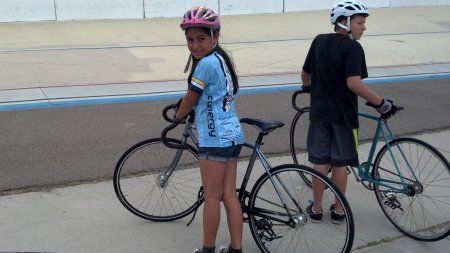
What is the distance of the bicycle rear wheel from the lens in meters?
4.34

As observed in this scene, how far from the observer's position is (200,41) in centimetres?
346

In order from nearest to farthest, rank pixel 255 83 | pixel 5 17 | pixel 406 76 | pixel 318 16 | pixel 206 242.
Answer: pixel 206 242
pixel 255 83
pixel 406 76
pixel 5 17
pixel 318 16

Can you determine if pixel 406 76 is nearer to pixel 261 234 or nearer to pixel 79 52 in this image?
pixel 79 52

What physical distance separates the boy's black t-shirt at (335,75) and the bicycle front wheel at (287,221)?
572 millimetres

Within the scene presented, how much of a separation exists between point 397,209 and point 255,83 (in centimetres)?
532

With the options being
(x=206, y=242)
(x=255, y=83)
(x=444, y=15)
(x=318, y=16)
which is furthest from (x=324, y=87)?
(x=444, y=15)

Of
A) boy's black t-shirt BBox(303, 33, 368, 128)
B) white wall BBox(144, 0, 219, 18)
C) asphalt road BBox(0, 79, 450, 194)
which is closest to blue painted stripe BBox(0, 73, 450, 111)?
asphalt road BBox(0, 79, 450, 194)

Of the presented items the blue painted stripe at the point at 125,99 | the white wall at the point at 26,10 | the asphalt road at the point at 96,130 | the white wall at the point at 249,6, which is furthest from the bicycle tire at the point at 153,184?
the white wall at the point at 249,6

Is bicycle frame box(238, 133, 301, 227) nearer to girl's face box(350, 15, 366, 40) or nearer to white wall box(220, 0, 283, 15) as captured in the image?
girl's face box(350, 15, 366, 40)

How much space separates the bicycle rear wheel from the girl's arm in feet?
5.77

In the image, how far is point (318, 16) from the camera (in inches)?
689

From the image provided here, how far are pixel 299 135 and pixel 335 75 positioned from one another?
1.44 m

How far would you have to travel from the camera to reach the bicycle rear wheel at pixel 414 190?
4336mm

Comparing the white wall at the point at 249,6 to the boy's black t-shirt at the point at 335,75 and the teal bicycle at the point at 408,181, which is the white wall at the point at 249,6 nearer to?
the teal bicycle at the point at 408,181
